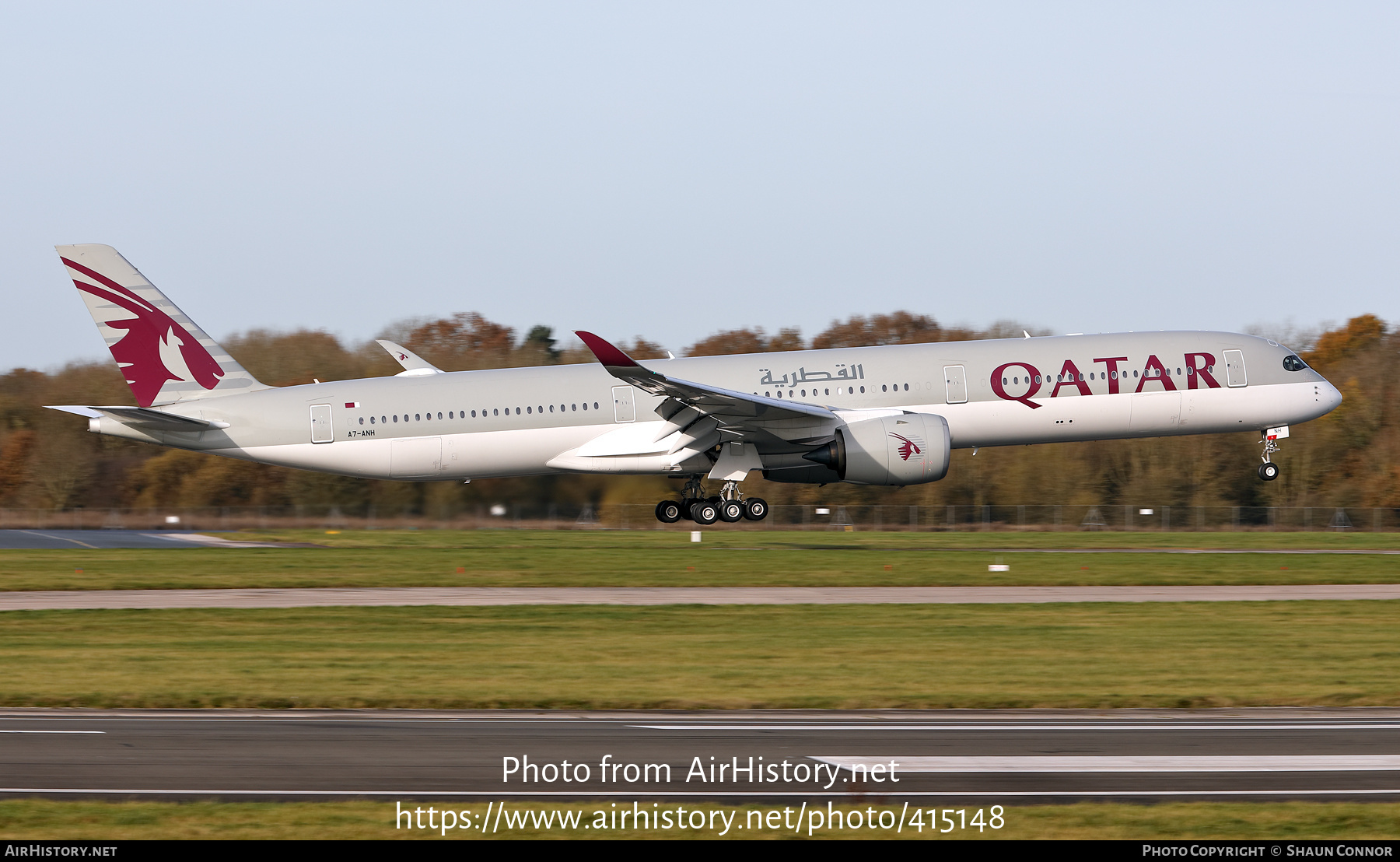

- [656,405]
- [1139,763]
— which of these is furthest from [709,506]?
[1139,763]

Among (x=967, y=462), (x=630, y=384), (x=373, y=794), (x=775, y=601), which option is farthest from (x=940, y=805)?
(x=967, y=462)

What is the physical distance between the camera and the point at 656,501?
39.5 metres

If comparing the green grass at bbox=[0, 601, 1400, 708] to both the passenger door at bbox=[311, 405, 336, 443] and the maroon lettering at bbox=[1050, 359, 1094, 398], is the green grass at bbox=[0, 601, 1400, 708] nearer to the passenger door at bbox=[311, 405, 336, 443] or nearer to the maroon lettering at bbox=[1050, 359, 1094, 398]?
the maroon lettering at bbox=[1050, 359, 1094, 398]

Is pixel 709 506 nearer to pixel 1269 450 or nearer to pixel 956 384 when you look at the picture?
pixel 956 384

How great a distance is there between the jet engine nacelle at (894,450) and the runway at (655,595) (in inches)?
226

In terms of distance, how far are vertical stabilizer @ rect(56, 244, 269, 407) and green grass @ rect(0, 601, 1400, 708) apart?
13.2 metres

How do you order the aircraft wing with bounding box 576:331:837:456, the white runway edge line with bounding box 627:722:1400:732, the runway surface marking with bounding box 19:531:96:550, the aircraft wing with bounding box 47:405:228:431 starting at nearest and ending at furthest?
the white runway edge line with bounding box 627:722:1400:732 → the aircraft wing with bounding box 576:331:837:456 → the aircraft wing with bounding box 47:405:228:431 → the runway surface marking with bounding box 19:531:96:550

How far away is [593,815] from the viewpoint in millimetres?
10414

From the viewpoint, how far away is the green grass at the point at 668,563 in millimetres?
31031

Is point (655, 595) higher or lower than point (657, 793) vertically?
higher

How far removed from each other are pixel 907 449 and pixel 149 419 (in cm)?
1872

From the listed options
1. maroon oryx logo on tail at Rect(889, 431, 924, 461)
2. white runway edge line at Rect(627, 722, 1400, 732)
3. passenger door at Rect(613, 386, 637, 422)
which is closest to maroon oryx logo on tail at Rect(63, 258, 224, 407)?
passenger door at Rect(613, 386, 637, 422)

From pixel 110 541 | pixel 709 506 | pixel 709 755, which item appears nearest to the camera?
pixel 709 755

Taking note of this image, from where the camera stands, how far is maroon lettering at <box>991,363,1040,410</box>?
36.5 m
